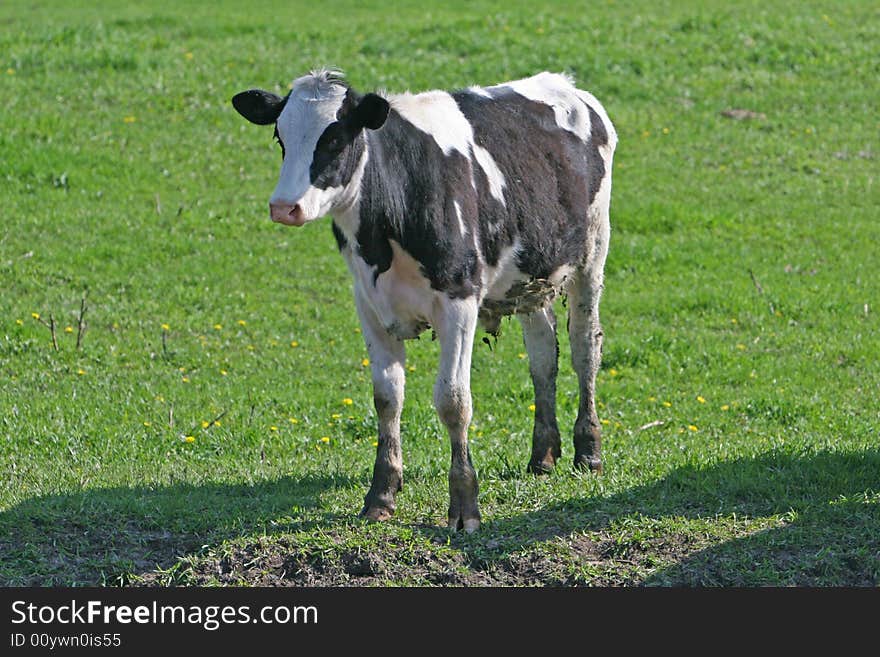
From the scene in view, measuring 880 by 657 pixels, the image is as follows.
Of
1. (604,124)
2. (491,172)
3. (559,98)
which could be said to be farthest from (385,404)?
(604,124)

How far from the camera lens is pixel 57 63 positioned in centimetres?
2175

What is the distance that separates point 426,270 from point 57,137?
38.3ft

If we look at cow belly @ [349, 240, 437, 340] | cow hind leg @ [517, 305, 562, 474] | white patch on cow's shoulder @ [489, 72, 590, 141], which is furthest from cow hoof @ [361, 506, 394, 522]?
white patch on cow's shoulder @ [489, 72, 590, 141]

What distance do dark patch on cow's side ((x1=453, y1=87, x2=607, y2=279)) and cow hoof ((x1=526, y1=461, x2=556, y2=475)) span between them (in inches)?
58.9

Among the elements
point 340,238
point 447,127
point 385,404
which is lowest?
point 385,404

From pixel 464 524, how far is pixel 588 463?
1989 mm

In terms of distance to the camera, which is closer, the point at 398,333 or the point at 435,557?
the point at 435,557

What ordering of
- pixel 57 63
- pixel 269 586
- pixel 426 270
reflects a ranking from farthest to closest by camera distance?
pixel 57 63 < pixel 426 270 < pixel 269 586

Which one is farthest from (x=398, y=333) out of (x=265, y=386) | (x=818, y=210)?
(x=818, y=210)

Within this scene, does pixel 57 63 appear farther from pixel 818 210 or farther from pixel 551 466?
pixel 551 466

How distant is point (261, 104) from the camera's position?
846 cm

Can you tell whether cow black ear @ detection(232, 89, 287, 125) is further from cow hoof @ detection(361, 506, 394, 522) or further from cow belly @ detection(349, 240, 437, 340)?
cow hoof @ detection(361, 506, 394, 522)

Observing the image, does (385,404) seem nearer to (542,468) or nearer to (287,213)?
(542,468)

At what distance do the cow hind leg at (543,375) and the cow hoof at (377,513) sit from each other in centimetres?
176
